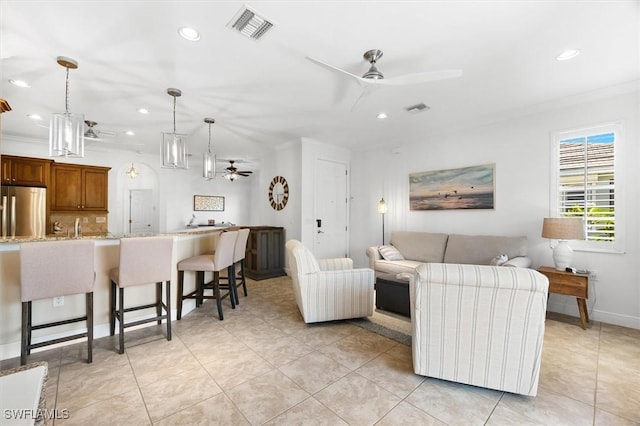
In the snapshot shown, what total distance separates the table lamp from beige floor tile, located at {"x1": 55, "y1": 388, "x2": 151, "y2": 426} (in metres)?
4.22

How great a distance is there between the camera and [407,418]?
66.2 inches

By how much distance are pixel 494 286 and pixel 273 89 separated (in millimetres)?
2884

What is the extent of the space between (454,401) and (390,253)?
111 inches

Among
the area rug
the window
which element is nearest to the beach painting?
the window

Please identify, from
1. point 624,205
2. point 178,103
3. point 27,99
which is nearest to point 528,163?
point 624,205

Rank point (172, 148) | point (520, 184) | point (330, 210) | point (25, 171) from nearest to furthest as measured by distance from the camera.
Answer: point (172, 148), point (520, 184), point (25, 171), point (330, 210)

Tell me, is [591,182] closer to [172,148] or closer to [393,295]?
[393,295]

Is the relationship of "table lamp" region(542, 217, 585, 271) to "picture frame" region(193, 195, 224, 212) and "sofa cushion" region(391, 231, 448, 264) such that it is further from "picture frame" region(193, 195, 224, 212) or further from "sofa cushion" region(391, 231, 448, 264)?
"picture frame" region(193, 195, 224, 212)

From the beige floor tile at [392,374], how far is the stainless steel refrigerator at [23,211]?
585 cm

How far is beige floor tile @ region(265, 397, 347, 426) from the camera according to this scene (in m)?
1.64

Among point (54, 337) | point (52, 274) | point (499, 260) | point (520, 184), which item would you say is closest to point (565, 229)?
point (499, 260)

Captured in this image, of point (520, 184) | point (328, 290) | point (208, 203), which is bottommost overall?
point (328, 290)

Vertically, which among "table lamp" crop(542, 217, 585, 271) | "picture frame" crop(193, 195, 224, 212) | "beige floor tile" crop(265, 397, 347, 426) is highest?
"picture frame" crop(193, 195, 224, 212)

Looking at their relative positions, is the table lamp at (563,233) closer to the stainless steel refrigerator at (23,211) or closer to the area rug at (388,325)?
the area rug at (388,325)
